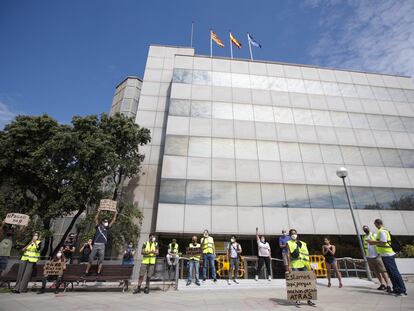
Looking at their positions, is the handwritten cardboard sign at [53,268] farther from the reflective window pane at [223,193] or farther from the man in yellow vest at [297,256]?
the reflective window pane at [223,193]

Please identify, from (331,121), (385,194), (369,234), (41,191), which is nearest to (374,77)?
(331,121)

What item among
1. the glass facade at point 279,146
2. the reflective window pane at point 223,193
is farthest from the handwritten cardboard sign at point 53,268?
the reflective window pane at point 223,193

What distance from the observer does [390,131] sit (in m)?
21.7

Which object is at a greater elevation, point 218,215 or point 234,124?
point 234,124

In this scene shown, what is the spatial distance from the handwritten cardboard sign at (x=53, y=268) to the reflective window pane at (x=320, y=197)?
1603 cm

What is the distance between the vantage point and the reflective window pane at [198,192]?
17041mm

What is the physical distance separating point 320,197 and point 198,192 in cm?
928

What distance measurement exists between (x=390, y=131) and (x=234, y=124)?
1448cm

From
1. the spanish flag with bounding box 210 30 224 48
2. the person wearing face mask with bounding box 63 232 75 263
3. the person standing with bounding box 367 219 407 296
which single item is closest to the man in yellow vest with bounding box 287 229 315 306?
the person standing with bounding box 367 219 407 296

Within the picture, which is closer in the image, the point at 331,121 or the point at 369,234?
the point at 369,234

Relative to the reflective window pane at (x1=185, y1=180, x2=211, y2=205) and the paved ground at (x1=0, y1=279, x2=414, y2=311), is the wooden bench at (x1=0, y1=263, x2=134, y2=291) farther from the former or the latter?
the reflective window pane at (x1=185, y1=180, x2=211, y2=205)

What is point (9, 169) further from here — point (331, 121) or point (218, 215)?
point (331, 121)

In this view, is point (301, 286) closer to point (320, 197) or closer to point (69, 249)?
point (69, 249)

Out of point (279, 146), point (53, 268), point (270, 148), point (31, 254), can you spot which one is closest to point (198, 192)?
point (270, 148)
